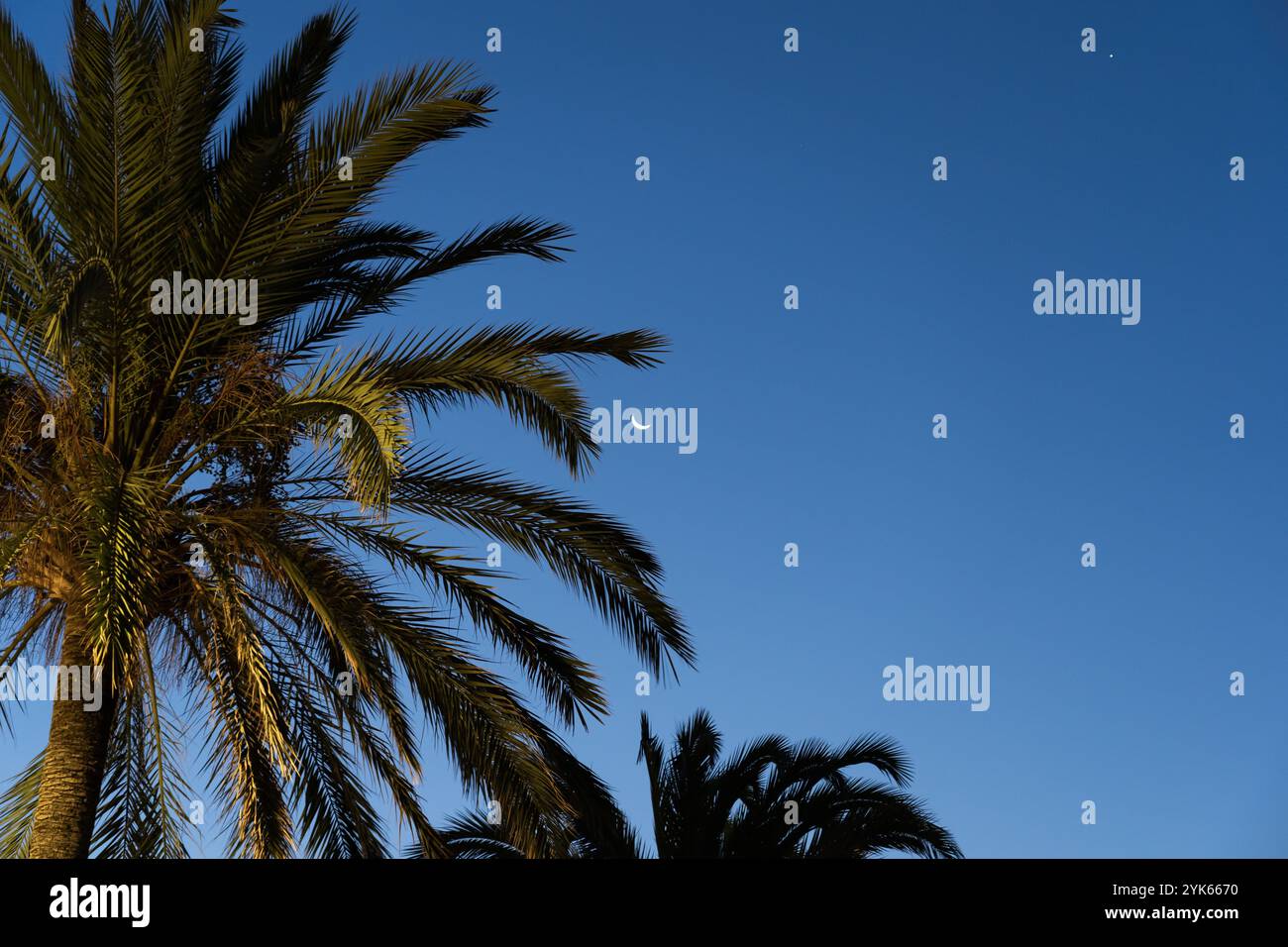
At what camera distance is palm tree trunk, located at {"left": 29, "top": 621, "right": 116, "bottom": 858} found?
865 cm

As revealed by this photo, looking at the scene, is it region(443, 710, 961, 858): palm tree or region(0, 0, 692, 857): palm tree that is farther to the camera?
region(443, 710, 961, 858): palm tree

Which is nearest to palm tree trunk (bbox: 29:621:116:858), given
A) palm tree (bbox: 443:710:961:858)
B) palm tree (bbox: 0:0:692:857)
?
palm tree (bbox: 0:0:692:857)

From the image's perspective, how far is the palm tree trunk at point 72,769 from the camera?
28.4 ft

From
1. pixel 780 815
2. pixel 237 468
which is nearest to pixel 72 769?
pixel 237 468

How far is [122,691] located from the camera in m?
9.70

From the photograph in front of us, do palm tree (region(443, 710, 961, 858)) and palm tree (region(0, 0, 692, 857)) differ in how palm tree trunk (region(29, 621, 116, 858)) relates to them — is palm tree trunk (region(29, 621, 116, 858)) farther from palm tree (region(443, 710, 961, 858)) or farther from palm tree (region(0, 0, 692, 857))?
palm tree (region(443, 710, 961, 858))

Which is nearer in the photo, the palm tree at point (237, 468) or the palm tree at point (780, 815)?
the palm tree at point (237, 468)

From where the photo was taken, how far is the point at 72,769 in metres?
8.86

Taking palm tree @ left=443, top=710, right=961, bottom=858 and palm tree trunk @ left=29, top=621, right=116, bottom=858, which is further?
palm tree @ left=443, top=710, right=961, bottom=858

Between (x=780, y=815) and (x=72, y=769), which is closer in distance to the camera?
(x=72, y=769)

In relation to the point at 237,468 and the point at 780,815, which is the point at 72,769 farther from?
the point at 780,815

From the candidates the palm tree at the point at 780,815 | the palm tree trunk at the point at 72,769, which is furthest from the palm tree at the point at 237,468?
the palm tree at the point at 780,815

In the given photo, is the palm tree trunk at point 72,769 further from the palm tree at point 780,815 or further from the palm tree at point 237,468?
the palm tree at point 780,815
